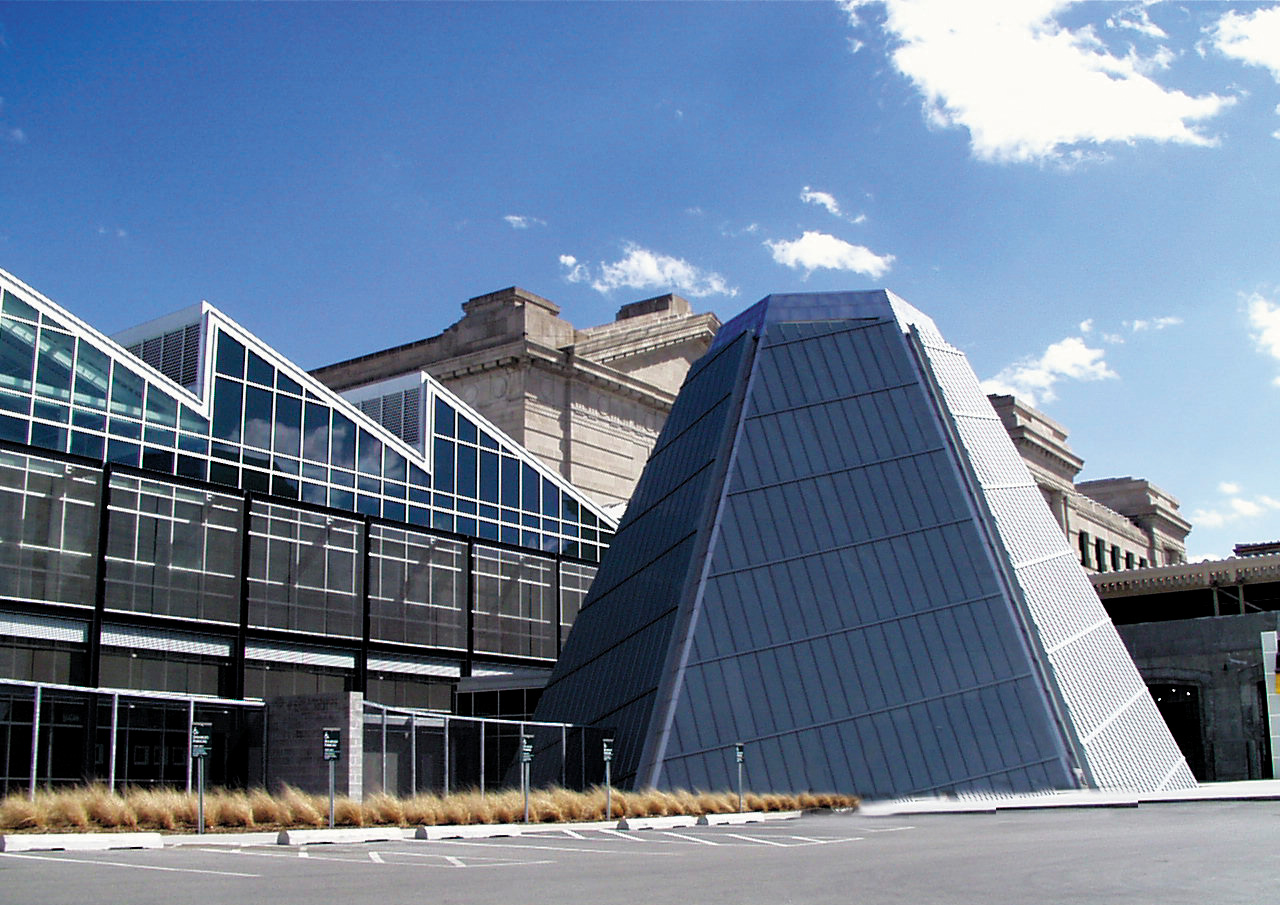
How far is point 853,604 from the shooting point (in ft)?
94.1

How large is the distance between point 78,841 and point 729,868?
9.44 meters

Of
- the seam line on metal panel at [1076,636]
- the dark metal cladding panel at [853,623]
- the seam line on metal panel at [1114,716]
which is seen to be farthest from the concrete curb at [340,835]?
the seam line on metal panel at [1076,636]

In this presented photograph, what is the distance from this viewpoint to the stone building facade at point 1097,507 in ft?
291

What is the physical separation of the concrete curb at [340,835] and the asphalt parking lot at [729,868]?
63cm

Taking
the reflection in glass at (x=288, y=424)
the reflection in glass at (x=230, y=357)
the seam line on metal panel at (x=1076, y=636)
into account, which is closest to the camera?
the seam line on metal panel at (x=1076, y=636)

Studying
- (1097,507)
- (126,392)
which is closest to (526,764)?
(126,392)

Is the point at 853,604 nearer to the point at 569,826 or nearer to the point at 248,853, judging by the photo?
the point at 569,826

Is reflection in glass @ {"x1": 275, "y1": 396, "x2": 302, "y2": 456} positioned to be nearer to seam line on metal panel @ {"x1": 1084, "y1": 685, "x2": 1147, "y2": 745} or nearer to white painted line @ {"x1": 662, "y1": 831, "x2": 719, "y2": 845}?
white painted line @ {"x1": 662, "y1": 831, "x2": 719, "y2": 845}

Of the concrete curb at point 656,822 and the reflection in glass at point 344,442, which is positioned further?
the reflection in glass at point 344,442

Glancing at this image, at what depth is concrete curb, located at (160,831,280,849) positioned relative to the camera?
19.0 metres

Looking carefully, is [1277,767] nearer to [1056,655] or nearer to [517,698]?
[1056,655]

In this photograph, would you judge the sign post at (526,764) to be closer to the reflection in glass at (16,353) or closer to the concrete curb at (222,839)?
the concrete curb at (222,839)

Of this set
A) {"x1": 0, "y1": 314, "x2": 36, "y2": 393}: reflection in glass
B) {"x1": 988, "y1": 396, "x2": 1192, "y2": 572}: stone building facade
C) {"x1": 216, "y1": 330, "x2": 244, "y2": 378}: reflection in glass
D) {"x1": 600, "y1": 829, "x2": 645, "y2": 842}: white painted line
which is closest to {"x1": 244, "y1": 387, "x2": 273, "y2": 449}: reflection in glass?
{"x1": 216, "y1": 330, "x2": 244, "y2": 378}: reflection in glass

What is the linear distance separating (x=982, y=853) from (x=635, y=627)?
16.2 m
